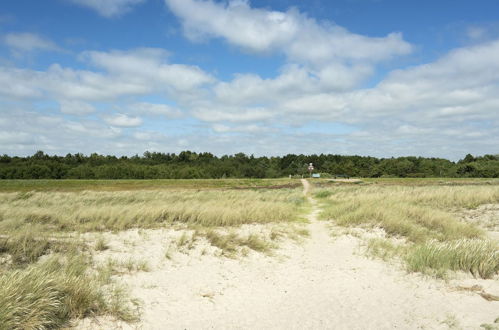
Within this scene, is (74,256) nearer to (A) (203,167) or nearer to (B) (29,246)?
(B) (29,246)

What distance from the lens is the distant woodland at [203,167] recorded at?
266ft

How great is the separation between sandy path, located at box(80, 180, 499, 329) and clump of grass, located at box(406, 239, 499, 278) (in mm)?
318

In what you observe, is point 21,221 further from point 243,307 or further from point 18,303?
point 243,307

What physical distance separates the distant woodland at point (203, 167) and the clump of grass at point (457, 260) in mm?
81773

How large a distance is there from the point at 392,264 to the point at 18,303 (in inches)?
295

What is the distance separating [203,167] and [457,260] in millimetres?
94756

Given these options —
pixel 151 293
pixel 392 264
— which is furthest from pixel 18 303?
pixel 392 264

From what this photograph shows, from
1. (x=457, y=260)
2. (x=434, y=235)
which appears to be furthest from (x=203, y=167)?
(x=457, y=260)

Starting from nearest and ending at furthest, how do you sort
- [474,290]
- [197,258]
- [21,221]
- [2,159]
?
[474,290], [197,258], [21,221], [2,159]

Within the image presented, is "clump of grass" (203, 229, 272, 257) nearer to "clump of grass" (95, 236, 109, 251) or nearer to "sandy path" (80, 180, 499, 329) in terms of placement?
"sandy path" (80, 180, 499, 329)

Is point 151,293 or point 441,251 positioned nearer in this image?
point 151,293

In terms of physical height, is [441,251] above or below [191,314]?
above

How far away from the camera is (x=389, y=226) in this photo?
11555 mm

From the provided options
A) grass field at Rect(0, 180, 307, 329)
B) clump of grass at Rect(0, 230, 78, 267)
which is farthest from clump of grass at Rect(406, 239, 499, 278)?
clump of grass at Rect(0, 230, 78, 267)
